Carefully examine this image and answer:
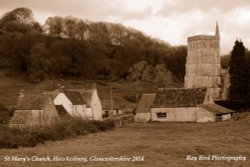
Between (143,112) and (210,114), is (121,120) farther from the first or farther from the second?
(210,114)

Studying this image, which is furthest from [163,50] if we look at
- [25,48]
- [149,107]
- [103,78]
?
[149,107]

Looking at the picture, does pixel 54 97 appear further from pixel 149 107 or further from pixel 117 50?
pixel 117 50

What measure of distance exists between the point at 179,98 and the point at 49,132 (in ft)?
88.2

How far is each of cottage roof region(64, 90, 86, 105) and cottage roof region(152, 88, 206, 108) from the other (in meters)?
9.91

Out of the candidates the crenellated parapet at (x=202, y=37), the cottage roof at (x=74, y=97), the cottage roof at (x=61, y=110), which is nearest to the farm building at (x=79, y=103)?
the cottage roof at (x=74, y=97)

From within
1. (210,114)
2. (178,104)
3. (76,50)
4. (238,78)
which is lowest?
(210,114)

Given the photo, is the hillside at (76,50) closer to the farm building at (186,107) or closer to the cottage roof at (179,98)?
the cottage roof at (179,98)

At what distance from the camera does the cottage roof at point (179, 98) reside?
189 feet

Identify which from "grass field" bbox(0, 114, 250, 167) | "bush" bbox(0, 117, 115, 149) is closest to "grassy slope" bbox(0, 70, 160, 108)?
"bush" bbox(0, 117, 115, 149)

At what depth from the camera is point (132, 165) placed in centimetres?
Result: 2345

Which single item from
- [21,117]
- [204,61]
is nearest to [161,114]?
[21,117]

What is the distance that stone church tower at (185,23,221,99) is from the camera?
91.0 m

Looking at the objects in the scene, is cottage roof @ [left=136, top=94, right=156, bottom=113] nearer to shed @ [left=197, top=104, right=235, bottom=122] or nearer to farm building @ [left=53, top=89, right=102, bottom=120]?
farm building @ [left=53, top=89, right=102, bottom=120]

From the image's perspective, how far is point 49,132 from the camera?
35938 mm
